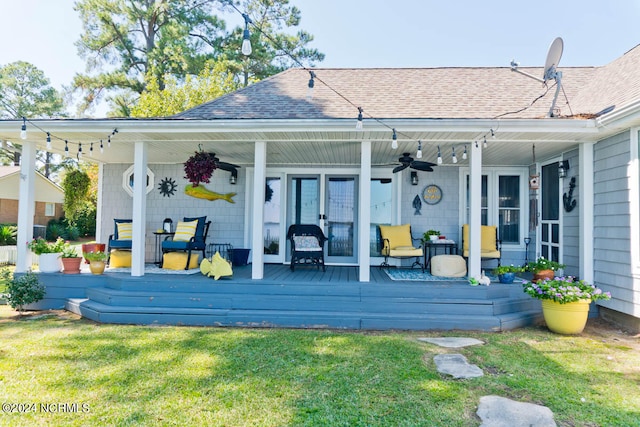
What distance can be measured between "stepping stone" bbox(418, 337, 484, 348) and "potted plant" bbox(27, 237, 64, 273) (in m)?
5.48

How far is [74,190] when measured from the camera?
657 cm

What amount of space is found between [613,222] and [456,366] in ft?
10.1

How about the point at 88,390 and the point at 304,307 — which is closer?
the point at 88,390

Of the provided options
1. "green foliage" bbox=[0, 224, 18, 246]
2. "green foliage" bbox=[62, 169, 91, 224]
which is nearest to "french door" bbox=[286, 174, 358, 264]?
"green foliage" bbox=[62, 169, 91, 224]

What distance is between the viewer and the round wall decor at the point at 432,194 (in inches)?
293

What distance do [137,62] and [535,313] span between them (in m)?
18.5

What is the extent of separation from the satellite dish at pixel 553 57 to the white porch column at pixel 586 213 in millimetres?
1293

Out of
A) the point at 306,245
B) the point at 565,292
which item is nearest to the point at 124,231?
the point at 306,245

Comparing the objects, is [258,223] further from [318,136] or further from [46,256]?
[46,256]

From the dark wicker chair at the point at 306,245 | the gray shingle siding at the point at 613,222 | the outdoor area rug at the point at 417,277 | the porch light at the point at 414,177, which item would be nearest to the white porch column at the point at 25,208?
the dark wicker chair at the point at 306,245

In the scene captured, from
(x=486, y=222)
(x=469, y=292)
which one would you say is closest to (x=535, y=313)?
(x=469, y=292)

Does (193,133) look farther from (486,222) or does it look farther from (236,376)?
(486,222)

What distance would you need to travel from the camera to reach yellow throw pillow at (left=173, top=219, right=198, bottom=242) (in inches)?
263

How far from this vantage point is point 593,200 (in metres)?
5.20
